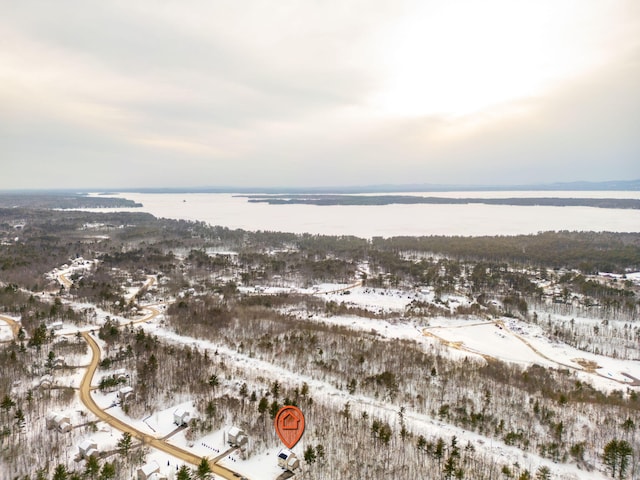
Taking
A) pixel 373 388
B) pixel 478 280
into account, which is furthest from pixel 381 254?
pixel 373 388

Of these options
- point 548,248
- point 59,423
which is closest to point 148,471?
point 59,423

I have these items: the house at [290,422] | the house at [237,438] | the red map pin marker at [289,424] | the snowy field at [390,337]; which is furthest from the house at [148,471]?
the house at [290,422]

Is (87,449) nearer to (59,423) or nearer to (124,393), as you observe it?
(59,423)

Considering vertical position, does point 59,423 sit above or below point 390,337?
above

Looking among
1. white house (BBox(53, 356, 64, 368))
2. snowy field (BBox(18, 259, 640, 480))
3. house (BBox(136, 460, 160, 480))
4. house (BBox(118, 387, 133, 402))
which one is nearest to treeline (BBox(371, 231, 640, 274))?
snowy field (BBox(18, 259, 640, 480))

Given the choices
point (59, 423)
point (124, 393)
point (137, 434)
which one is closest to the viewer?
point (59, 423)

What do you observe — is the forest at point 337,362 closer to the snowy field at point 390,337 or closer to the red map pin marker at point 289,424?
the snowy field at point 390,337

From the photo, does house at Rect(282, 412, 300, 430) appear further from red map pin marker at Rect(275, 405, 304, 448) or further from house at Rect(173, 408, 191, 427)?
house at Rect(173, 408, 191, 427)
